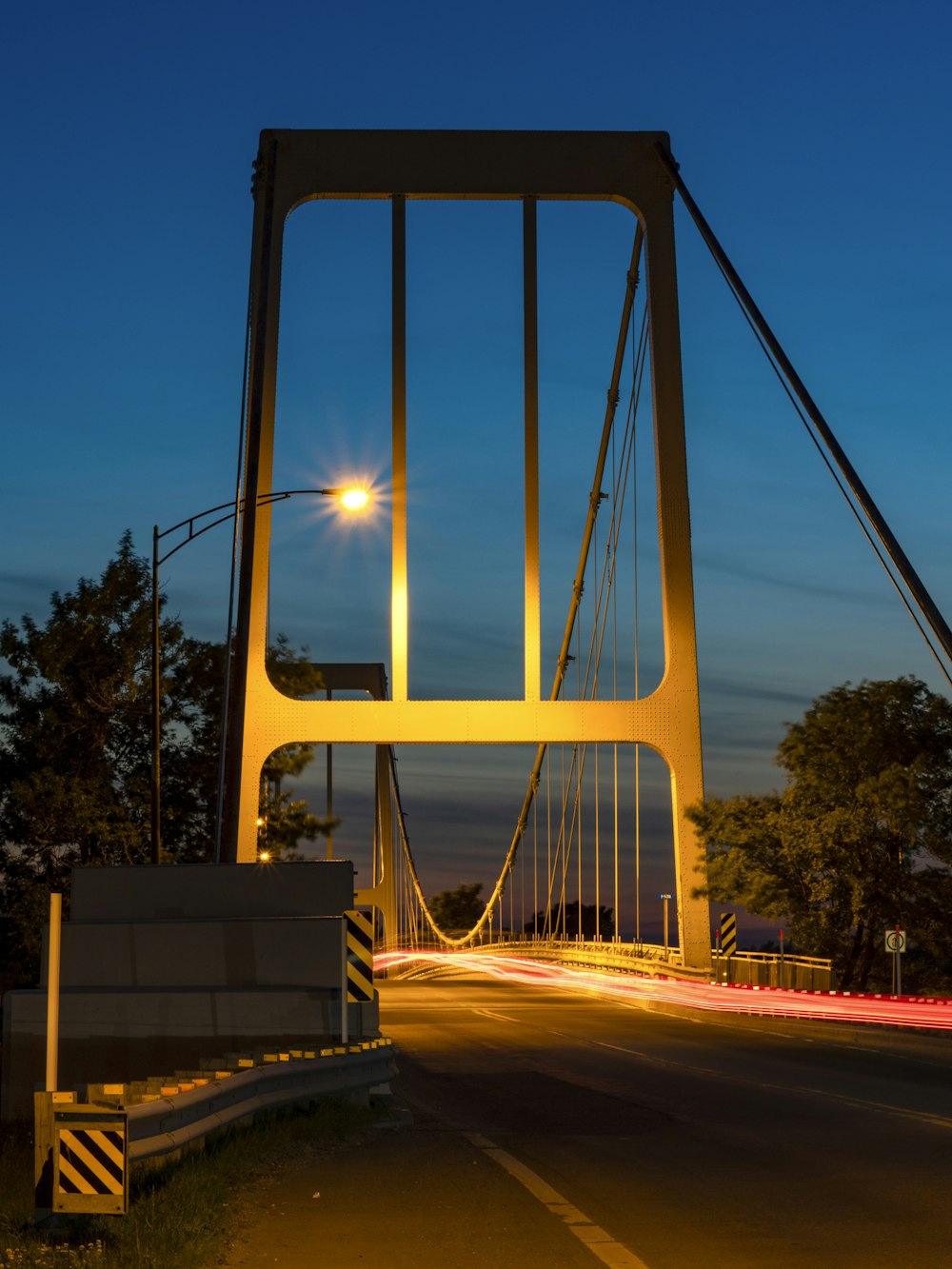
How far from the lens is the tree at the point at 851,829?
37.3 m

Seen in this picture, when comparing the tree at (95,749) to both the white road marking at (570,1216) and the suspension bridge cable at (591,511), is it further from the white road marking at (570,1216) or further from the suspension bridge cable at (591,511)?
the white road marking at (570,1216)

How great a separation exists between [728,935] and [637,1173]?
3053 cm

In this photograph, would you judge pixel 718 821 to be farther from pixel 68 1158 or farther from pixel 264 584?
pixel 68 1158

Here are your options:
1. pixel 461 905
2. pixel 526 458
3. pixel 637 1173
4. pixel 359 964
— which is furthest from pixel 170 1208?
pixel 461 905

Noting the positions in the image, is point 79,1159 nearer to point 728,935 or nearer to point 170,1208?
point 170,1208

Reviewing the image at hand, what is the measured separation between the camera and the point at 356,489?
26.0m

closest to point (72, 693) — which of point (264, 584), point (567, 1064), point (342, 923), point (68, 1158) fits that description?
point (264, 584)

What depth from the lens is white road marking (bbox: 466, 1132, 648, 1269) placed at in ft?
29.0

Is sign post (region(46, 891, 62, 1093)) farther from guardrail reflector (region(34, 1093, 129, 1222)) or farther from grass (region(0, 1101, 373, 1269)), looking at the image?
grass (region(0, 1101, 373, 1269))

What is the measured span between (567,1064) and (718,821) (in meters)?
16.9

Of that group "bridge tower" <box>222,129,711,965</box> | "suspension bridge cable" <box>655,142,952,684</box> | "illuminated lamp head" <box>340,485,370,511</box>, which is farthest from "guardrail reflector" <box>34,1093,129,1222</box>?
"bridge tower" <box>222,129,711,965</box>

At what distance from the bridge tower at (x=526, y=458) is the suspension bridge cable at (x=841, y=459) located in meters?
3.14

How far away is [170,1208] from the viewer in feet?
31.1

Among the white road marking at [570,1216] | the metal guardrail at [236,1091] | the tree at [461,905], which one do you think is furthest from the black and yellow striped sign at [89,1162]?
the tree at [461,905]
